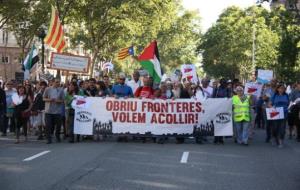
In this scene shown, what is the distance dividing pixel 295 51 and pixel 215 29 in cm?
4105

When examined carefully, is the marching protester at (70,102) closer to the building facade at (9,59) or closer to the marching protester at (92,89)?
the marching protester at (92,89)

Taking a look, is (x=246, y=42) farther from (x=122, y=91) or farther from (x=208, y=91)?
(x=122, y=91)

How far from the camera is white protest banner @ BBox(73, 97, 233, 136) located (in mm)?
16766

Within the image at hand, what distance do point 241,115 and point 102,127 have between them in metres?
3.93

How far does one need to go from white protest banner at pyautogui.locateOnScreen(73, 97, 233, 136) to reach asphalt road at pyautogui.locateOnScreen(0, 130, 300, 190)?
563mm

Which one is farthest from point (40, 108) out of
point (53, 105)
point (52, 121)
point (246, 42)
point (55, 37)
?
point (246, 42)

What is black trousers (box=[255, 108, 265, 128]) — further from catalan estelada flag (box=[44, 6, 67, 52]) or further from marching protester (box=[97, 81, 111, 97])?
catalan estelada flag (box=[44, 6, 67, 52])

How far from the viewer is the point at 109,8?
42750 millimetres

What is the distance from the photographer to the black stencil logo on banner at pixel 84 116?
56.2 feet

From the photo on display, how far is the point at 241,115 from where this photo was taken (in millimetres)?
16328

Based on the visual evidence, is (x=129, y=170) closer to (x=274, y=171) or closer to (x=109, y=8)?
(x=274, y=171)

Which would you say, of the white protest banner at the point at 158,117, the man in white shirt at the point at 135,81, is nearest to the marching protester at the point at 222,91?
the white protest banner at the point at 158,117

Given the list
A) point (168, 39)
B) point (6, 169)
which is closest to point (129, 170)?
point (6, 169)

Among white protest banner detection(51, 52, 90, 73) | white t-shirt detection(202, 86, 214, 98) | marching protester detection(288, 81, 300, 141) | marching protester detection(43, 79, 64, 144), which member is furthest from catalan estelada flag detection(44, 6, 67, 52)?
marching protester detection(288, 81, 300, 141)
